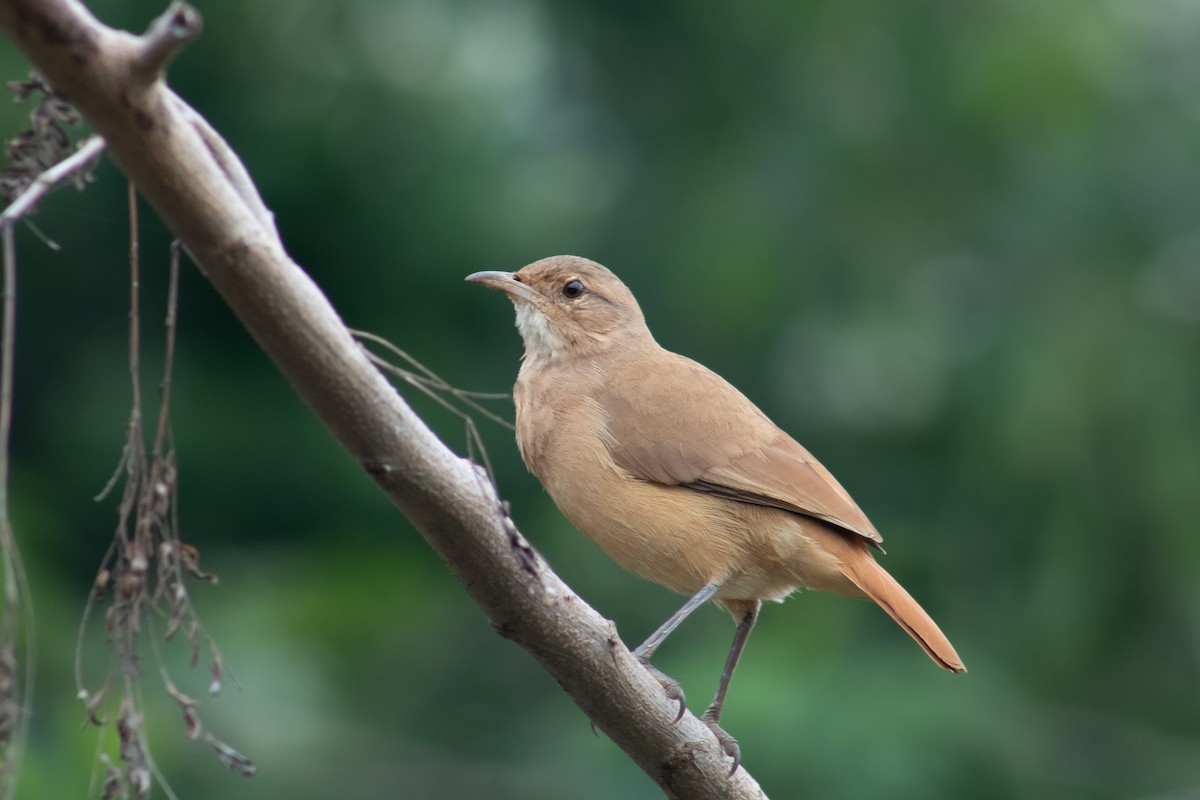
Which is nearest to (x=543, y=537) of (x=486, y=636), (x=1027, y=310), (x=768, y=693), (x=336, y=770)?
(x=486, y=636)

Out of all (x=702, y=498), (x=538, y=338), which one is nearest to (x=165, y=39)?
(x=702, y=498)

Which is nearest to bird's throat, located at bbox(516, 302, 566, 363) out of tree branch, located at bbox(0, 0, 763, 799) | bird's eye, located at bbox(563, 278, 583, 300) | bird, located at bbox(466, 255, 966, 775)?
bird's eye, located at bbox(563, 278, 583, 300)

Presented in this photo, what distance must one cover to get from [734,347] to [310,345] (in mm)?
7851

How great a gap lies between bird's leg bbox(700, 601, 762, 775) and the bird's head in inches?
42.0

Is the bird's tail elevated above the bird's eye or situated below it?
below

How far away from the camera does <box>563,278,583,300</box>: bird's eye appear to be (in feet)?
17.5

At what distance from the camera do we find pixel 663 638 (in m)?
4.07

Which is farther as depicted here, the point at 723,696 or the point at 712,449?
the point at 712,449

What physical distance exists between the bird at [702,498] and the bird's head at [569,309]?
0.99 ft

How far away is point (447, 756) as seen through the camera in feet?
30.4

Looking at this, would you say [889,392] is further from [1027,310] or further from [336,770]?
[336,770]

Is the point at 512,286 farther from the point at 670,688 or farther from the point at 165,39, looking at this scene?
the point at 165,39

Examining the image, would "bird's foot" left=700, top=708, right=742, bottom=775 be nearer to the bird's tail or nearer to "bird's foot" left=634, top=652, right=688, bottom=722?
"bird's foot" left=634, top=652, right=688, bottom=722

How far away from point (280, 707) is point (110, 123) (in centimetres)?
584
